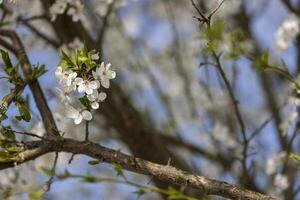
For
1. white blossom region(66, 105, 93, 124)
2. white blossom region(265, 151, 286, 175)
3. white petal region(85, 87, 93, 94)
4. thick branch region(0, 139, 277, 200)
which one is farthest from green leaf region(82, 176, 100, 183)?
white blossom region(265, 151, 286, 175)

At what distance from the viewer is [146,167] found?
122 cm

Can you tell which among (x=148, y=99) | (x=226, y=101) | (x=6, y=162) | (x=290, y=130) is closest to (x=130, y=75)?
(x=148, y=99)

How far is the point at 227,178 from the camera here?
2514 mm

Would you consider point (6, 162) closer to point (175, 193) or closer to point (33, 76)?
point (33, 76)

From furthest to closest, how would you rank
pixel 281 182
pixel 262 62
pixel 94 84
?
1. pixel 281 182
2. pixel 262 62
3. pixel 94 84

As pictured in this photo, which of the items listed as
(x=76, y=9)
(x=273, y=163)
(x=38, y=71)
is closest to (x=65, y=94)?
(x=38, y=71)

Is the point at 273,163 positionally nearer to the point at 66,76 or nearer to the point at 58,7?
the point at 58,7

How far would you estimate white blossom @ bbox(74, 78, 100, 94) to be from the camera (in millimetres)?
1109

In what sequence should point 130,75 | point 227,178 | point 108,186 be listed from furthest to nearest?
1. point 108,186
2. point 130,75
3. point 227,178

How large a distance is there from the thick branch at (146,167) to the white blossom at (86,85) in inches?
7.8

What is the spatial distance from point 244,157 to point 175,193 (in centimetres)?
54

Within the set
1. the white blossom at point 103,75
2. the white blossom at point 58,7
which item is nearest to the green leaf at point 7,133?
the white blossom at point 103,75

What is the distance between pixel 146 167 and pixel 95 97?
20cm

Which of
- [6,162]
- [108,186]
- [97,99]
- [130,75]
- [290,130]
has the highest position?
[130,75]
